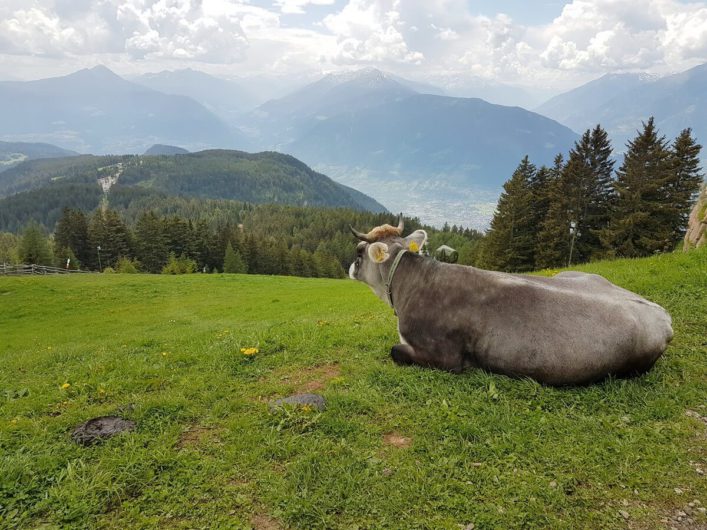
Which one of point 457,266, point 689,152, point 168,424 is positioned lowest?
point 168,424

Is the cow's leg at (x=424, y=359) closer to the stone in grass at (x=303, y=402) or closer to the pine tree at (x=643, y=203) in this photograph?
the stone in grass at (x=303, y=402)

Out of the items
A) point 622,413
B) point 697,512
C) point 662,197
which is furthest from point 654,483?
point 662,197

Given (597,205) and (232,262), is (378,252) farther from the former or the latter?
(232,262)

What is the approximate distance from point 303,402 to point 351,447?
124 cm

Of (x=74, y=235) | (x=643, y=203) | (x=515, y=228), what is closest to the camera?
(x=643, y=203)

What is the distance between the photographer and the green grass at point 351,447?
4.21m

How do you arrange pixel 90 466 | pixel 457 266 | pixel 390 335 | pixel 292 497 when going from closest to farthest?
pixel 292 497 → pixel 90 466 → pixel 457 266 → pixel 390 335

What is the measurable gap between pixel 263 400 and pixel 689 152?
4552 cm

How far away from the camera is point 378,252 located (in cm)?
842

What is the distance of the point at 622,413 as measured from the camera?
5770 mm

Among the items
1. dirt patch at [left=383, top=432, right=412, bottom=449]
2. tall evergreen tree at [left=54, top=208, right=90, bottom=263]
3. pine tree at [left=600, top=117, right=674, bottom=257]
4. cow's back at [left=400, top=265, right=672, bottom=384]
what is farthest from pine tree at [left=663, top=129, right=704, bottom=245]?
tall evergreen tree at [left=54, top=208, right=90, bottom=263]

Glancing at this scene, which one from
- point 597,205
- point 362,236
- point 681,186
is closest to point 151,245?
point 597,205

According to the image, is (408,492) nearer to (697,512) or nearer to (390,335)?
(697,512)

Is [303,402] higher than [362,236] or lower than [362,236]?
lower
